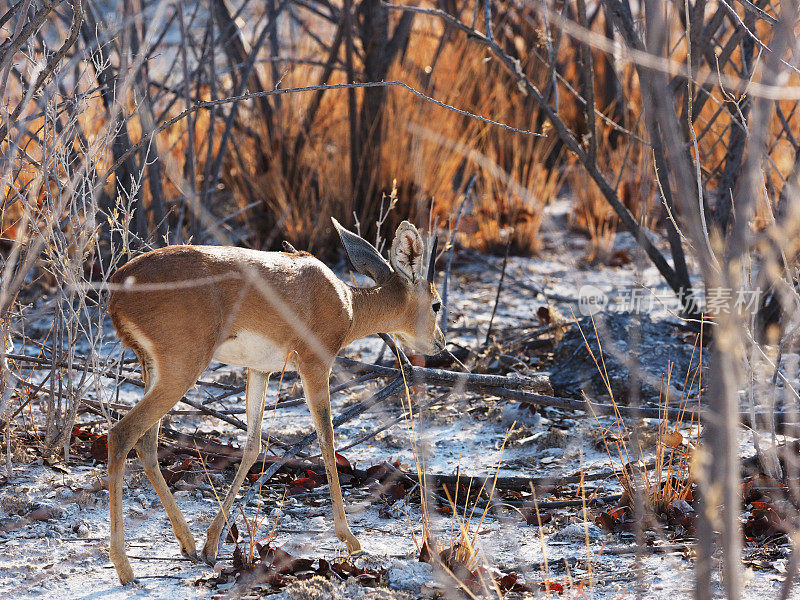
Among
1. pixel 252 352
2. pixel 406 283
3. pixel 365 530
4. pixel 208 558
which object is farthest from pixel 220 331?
pixel 406 283

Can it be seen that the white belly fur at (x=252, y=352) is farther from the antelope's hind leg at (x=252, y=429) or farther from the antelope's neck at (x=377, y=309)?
the antelope's neck at (x=377, y=309)

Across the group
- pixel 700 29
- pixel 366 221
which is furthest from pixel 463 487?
pixel 366 221

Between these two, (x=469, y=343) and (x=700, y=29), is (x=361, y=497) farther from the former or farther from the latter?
(x=700, y=29)

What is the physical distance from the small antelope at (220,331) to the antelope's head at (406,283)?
0.15m

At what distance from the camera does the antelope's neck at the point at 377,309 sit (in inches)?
138

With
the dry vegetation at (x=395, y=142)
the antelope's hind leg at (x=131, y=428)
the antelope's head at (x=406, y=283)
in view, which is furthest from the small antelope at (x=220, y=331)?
the dry vegetation at (x=395, y=142)

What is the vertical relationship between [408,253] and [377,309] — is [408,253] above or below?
above

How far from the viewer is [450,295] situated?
6.20m

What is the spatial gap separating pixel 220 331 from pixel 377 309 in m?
→ 0.91

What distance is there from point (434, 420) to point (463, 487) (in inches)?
38.0

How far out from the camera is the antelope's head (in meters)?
3.70

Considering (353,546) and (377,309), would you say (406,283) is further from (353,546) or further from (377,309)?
(353,546)

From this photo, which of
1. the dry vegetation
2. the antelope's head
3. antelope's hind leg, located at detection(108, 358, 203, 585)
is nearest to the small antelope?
antelope's hind leg, located at detection(108, 358, 203, 585)

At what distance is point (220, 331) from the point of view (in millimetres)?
2848
